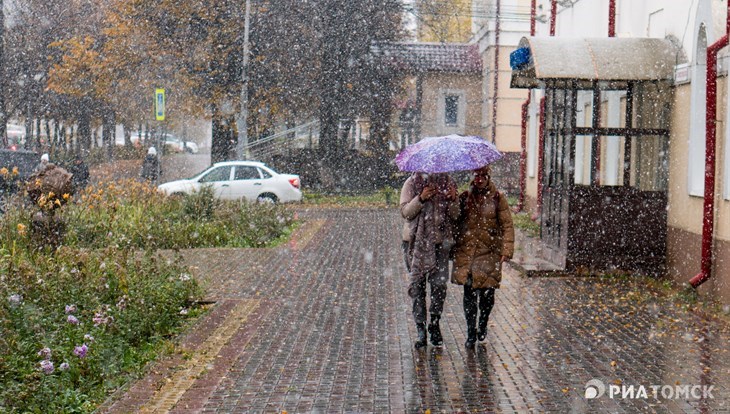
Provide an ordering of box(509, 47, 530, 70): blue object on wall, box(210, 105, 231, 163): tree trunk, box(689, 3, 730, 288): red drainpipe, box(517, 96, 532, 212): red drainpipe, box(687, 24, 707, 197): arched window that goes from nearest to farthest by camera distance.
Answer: box(689, 3, 730, 288): red drainpipe < box(687, 24, 707, 197): arched window < box(509, 47, 530, 70): blue object on wall < box(517, 96, 532, 212): red drainpipe < box(210, 105, 231, 163): tree trunk

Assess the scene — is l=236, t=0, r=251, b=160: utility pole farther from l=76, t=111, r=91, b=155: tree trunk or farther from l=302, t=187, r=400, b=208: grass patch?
l=76, t=111, r=91, b=155: tree trunk

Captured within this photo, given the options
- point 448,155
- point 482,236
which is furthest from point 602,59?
point 448,155

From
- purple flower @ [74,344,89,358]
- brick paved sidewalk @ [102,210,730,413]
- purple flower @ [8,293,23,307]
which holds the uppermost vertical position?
purple flower @ [8,293,23,307]

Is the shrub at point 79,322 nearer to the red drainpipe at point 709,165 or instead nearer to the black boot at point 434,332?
the black boot at point 434,332

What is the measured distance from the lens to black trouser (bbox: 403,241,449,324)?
891 centimetres

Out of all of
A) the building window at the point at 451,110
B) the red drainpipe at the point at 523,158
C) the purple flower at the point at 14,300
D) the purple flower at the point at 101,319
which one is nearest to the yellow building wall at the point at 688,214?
the purple flower at the point at 101,319

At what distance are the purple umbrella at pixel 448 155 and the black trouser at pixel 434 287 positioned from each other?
80 cm

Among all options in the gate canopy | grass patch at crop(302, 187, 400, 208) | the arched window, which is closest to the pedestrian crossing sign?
grass patch at crop(302, 187, 400, 208)

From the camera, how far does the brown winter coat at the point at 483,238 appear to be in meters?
8.86

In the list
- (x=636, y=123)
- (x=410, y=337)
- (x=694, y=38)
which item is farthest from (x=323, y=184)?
(x=410, y=337)

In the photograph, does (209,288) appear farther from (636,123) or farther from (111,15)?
(111,15)

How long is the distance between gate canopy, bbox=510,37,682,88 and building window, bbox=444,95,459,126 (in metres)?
26.4

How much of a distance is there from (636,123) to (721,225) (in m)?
3.93

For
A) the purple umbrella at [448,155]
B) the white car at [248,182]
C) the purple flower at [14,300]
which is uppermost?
the purple umbrella at [448,155]
